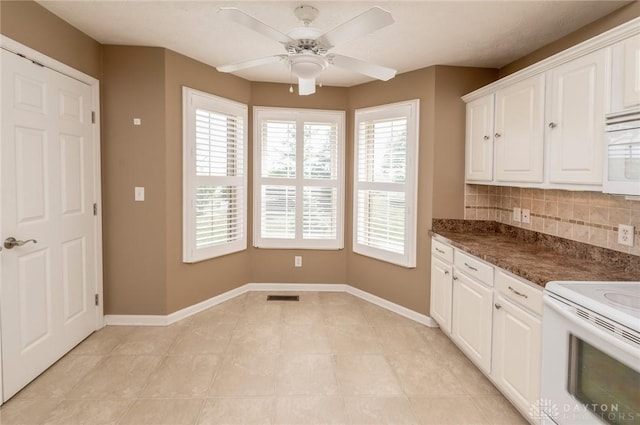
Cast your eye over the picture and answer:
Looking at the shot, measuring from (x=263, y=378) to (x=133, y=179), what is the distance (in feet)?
6.94

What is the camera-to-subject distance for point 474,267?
270 centimetres

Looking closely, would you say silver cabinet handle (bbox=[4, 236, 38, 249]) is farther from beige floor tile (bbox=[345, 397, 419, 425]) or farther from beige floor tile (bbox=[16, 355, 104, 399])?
beige floor tile (bbox=[345, 397, 419, 425])

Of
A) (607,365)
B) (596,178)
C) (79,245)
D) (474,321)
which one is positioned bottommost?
(474,321)

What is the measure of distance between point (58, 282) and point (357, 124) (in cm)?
326

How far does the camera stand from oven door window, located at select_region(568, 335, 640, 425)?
142cm

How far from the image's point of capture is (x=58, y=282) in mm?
2814

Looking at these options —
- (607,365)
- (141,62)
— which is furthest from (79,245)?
(607,365)

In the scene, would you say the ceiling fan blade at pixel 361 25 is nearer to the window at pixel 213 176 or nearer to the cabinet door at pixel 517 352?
the cabinet door at pixel 517 352

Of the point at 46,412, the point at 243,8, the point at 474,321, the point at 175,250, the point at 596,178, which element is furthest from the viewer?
the point at 175,250

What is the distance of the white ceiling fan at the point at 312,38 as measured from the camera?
6.16 ft

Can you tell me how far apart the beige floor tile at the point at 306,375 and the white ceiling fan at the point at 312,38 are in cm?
206

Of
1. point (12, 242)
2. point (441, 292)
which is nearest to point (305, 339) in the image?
point (441, 292)

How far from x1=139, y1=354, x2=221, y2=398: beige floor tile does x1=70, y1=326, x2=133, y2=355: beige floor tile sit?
1.86 ft

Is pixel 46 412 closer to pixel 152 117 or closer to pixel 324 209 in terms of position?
pixel 152 117
